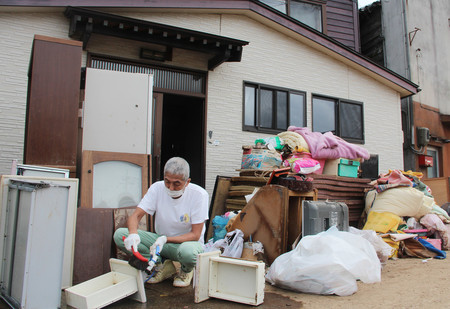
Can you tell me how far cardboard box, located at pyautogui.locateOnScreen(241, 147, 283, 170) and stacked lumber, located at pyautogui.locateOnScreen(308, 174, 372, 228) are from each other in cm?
62

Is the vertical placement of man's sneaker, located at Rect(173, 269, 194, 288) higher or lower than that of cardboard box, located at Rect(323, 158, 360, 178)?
lower

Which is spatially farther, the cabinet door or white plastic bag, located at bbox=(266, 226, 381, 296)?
the cabinet door

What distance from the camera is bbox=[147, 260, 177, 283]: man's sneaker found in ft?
11.4

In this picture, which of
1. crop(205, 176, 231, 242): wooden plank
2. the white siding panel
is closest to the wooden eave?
the white siding panel

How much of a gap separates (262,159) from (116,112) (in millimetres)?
2457

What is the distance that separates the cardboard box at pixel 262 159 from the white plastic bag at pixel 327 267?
2.39 meters

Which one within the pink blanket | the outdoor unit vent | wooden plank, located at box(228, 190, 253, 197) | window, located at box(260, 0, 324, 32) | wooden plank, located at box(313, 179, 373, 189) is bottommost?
wooden plank, located at box(228, 190, 253, 197)

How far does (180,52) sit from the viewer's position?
6848 millimetres

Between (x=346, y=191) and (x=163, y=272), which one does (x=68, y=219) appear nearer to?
(x=163, y=272)

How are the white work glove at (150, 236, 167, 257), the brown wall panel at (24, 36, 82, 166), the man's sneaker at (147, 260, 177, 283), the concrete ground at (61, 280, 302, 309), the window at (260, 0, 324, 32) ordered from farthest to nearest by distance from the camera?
1. the window at (260, 0, 324, 32)
2. the brown wall panel at (24, 36, 82, 166)
3. the man's sneaker at (147, 260, 177, 283)
4. the white work glove at (150, 236, 167, 257)
5. the concrete ground at (61, 280, 302, 309)

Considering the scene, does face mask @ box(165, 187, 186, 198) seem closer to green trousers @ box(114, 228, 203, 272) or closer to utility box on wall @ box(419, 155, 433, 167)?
green trousers @ box(114, 228, 203, 272)

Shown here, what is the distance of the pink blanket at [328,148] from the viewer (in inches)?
247

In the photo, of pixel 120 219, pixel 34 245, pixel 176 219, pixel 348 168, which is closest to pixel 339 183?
pixel 348 168

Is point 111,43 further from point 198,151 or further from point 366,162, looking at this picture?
point 366,162
